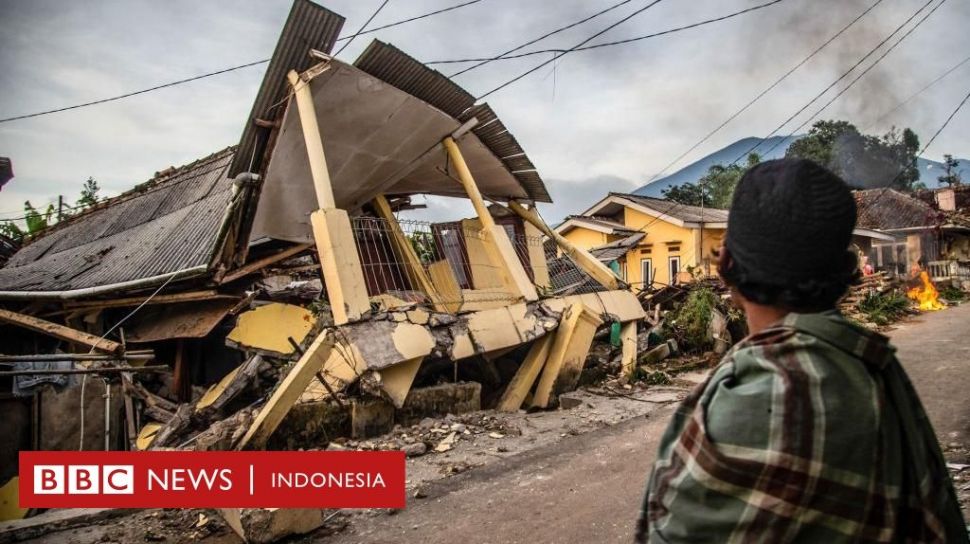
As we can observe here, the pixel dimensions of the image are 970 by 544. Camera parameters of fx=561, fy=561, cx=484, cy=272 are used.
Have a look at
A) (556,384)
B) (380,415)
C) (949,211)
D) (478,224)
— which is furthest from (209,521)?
(949,211)

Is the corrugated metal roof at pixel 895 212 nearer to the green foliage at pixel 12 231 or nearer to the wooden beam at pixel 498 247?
the wooden beam at pixel 498 247

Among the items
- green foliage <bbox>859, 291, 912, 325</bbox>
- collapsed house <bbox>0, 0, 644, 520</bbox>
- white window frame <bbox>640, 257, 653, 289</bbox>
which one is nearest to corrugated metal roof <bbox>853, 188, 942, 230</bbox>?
green foliage <bbox>859, 291, 912, 325</bbox>

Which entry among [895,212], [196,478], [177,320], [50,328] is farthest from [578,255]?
[895,212]

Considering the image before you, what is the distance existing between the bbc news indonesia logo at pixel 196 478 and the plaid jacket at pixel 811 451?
348 centimetres

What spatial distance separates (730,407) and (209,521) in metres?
4.23

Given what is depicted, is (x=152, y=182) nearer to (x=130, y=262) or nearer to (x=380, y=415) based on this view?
(x=130, y=262)

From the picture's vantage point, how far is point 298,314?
9.35 m

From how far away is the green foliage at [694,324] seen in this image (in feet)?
37.9

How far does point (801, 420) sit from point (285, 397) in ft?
16.6

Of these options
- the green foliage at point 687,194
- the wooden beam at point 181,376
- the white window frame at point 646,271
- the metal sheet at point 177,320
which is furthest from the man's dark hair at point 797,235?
the green foliage at point 687,194

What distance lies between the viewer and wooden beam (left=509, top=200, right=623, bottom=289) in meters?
10.2

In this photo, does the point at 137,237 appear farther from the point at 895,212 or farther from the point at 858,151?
the point at 858,151

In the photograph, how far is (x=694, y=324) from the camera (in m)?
11.5

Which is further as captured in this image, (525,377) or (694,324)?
(694,324)
